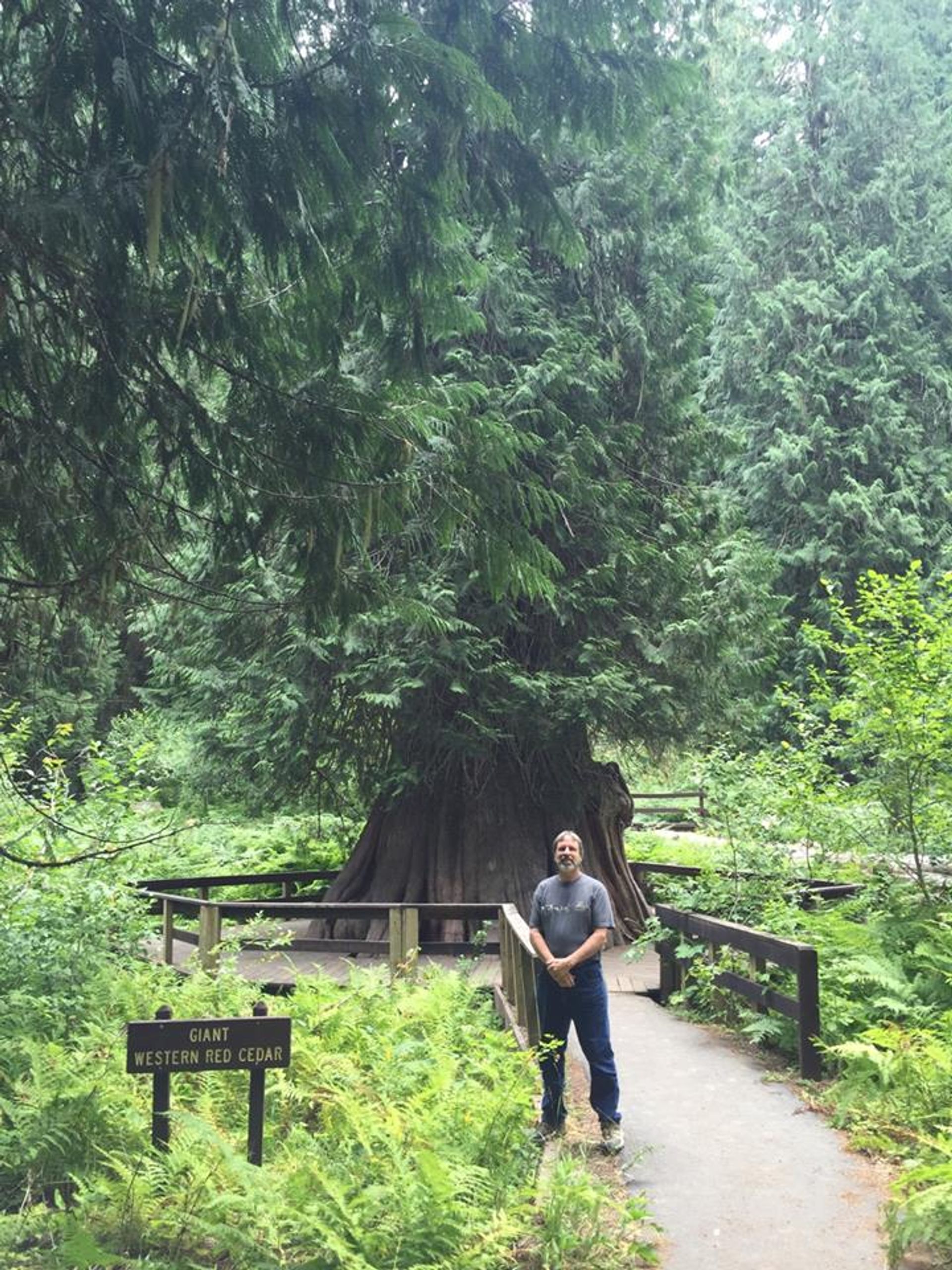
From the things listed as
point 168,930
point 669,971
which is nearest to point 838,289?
point 669,971

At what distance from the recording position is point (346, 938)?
1402cm

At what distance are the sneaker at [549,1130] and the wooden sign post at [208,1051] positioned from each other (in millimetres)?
1607

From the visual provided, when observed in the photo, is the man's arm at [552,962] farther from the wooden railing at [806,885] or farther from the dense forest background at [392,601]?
the wooden railing at [806,885]

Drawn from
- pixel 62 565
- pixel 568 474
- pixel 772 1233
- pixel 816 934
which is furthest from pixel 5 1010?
pixel 568 474

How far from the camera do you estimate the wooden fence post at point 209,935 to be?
33.4 ft

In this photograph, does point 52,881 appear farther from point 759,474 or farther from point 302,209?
point 759,474

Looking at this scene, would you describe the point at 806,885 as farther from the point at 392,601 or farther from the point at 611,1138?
the point at 392,601

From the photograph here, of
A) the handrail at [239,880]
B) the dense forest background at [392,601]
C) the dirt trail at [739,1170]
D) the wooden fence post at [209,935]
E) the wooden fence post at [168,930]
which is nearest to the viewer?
the dense forest background at [392,601]

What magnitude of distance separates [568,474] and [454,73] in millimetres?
8053

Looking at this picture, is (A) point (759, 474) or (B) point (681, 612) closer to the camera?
(B) point (681, 612)

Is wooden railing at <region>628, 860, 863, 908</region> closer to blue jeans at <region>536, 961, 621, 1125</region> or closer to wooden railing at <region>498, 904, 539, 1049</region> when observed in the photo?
wooden railing at <region>498, 904, 539, 1049</region>

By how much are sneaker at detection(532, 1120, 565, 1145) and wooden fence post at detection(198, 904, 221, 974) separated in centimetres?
467

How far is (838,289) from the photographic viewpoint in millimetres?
30906

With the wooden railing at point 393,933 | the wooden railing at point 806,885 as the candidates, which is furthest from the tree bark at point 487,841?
the wooden railing at point 806,885
